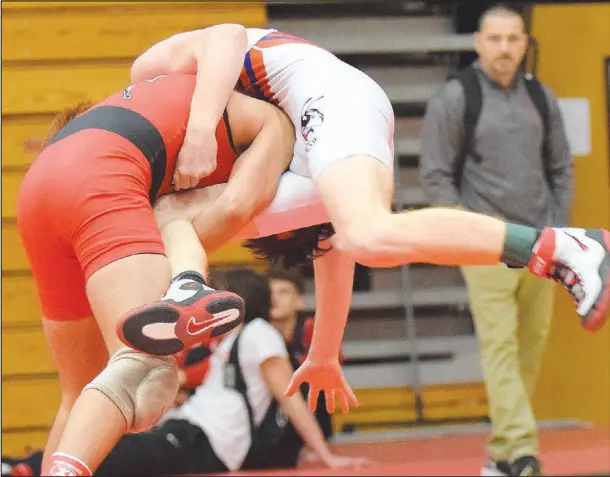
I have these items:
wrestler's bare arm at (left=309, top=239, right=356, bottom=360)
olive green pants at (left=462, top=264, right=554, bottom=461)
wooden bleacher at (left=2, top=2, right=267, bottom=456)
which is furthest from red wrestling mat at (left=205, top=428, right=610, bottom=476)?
wrestler's bare arm at (left=309, top=239, right=356, bottom=360)

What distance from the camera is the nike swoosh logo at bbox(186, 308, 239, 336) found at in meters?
2.14

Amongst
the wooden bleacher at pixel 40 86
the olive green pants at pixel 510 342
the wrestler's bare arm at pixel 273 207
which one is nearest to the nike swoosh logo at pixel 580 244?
the wrestler's bare arm at pixel 273 207

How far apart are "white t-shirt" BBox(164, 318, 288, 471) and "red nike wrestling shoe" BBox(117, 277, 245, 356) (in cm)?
234

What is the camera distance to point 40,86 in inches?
215

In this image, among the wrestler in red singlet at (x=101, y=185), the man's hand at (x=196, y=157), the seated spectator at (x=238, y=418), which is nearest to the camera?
the wrestler in red singlet at (x=101, y=185)

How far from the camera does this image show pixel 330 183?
223 centimetres

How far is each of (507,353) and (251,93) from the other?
2.10m

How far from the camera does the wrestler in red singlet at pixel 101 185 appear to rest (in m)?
2.25

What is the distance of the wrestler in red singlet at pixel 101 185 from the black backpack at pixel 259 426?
6.77 feet

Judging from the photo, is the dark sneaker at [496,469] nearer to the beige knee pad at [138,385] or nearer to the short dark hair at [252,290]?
the short dark hair at [252,290]

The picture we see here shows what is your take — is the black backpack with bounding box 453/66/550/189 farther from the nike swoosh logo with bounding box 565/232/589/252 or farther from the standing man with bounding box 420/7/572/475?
the nike swoosh logo with bounding box 565/232/589/252

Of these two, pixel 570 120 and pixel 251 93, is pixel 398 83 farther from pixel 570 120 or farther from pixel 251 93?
pixel 251 93

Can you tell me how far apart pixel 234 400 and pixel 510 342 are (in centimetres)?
112

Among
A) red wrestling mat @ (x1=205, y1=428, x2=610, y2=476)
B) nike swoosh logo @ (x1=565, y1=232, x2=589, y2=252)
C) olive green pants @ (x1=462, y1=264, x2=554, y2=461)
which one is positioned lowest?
red wrestling mat @ (x1=205, y1=428, x2=610, y2=476)
